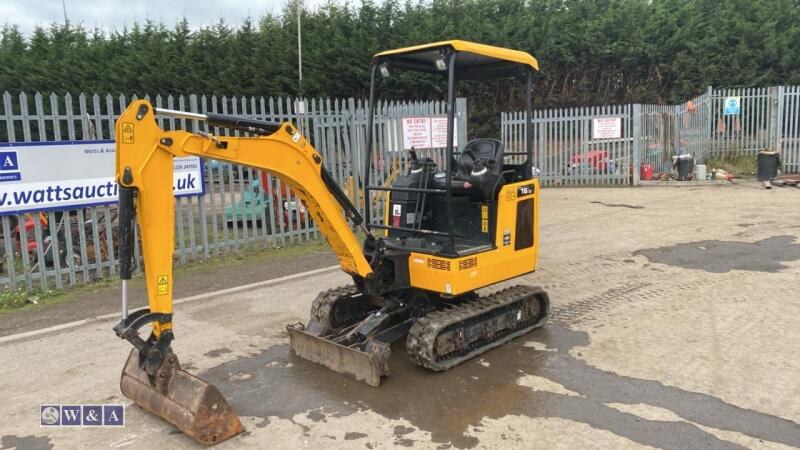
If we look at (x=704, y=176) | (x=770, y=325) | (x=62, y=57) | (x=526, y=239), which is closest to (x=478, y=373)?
(x=526, y=239)

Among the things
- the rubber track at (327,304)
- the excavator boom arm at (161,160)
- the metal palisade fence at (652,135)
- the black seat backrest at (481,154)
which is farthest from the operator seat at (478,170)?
the metal palisade fence at (652,135)

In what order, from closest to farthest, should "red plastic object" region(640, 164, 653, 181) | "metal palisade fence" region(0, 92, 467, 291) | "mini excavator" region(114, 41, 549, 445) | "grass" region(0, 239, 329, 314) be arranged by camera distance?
1. "mini excavator" region(114, 41, 549, 445)
2. "grass" region(0, 239, 329, 314)
3. "metal palisade fence" region(0, 92, 467, 291)
4. "red plastic object" region(640, 164, 653, 181)

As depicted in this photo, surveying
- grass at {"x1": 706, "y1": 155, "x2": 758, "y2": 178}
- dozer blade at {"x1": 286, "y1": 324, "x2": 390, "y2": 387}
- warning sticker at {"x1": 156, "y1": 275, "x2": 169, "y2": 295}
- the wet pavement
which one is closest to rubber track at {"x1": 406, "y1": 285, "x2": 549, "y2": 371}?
the wet pavement

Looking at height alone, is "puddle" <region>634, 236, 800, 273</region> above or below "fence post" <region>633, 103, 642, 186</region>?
below

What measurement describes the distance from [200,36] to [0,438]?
85.7ft

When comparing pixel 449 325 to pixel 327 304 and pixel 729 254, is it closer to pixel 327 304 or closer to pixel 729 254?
pixel 327 304

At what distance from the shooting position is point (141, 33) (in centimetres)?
2858

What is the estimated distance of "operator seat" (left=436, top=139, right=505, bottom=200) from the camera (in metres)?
5.46

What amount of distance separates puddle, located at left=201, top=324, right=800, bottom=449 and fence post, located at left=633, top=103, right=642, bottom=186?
14055 millimetres

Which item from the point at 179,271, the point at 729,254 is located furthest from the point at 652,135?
the point at 179,271

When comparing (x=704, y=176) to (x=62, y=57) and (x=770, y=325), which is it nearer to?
(x=770, y=325)

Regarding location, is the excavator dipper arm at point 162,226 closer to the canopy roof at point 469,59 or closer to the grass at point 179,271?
the canopy roof at point 469,59

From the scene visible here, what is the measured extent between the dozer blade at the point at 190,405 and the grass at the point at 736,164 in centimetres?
1936

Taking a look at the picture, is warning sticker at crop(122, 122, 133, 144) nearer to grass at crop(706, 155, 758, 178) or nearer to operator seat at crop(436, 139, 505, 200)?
operator seat at crop(436, 139, 505, 200)
